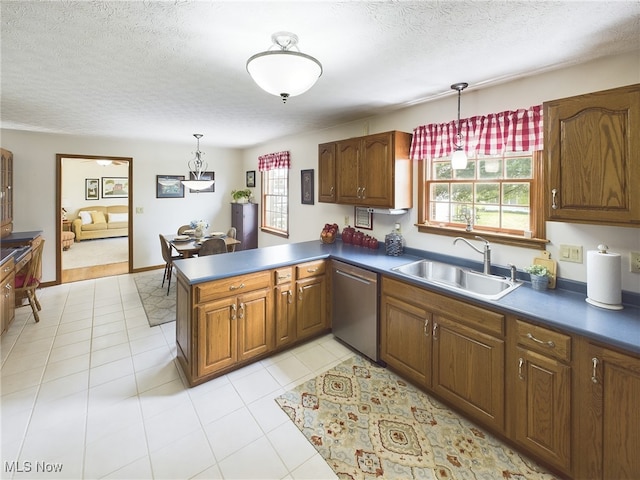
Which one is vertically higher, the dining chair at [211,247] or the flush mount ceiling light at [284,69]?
the flush mount ceiling light at [284,69]

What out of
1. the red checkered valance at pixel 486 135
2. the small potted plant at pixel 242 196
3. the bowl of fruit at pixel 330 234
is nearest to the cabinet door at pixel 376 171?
the red checkered valance at pixel 486 135

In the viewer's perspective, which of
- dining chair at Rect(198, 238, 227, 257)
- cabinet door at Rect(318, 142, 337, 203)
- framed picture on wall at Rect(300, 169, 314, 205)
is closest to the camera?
cabinet door at Rect(318, 142, 337, 203)

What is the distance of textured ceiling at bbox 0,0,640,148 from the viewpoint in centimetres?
142

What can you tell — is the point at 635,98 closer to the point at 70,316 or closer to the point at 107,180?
the point at 70,316

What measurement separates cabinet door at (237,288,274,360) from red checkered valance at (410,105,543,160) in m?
1.91

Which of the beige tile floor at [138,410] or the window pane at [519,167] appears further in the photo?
the window pane at [519,167]

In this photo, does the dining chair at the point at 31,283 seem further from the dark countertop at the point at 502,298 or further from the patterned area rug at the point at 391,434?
the patterned area rug at the point at 391,434

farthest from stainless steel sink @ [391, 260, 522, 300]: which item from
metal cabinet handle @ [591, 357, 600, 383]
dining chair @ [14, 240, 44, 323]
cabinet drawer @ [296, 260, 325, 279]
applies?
dining chair @ [14, 240, 44, 323]

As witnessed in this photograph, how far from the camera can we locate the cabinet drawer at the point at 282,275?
2605 mm

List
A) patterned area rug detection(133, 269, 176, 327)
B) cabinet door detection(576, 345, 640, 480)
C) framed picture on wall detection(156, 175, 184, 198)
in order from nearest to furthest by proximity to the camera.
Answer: cabinet door detection(576, 345, 640, 480)
patterned area rug detection(133, 269, 176, 327)
framed picture on wall detection(156, 175, 184, 198)

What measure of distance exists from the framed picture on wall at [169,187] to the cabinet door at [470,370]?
520 cm

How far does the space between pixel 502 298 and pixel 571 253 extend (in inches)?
24.8

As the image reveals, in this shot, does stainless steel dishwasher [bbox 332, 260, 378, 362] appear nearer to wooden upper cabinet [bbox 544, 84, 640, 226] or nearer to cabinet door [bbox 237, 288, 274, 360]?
cabinet door [bbox 237, 288, 274, 360]

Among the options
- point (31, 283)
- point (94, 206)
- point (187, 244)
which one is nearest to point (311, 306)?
point (187, 244)
